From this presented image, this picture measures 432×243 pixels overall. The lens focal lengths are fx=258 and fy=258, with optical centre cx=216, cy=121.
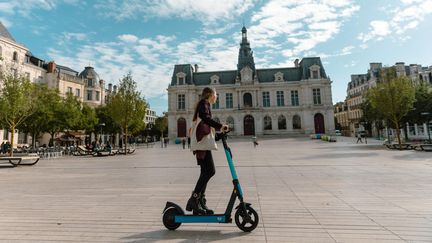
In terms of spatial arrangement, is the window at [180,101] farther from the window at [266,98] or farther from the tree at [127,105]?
the tree at [127,105]

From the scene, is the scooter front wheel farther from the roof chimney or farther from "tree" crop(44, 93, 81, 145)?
the roof chimney

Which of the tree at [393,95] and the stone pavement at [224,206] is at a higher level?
the tree at [393,95]

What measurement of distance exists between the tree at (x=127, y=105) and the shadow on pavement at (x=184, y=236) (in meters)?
25.3

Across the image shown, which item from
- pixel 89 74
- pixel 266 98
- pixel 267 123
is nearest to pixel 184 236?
pixel 89 74

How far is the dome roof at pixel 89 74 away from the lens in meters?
54.2

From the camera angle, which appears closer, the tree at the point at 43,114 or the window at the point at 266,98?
the tree at the point at 43,114

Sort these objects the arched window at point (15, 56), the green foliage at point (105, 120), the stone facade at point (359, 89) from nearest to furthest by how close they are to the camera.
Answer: the arched window at point (15, 56) < the green foliage at point (105, 120) < the stone facade at point (359, 89)

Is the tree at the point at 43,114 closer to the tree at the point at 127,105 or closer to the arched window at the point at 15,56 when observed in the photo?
the tree at the point at 127,105

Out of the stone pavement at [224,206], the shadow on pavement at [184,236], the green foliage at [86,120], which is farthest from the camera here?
the green foliage at [86,120]

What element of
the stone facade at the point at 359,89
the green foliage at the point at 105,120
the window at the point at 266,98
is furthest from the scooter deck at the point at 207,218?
the stone facade at the point at 359,89

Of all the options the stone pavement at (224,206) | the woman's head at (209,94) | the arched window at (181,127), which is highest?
the arched window at (181,127)

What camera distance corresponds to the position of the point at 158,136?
316 ft

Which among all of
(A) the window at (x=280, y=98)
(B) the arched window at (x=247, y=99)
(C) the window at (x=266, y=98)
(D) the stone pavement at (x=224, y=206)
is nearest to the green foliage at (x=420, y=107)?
(D) the stone pavement at (x=224, y=206)

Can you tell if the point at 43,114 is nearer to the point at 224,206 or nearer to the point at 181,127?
the point at 224,206
